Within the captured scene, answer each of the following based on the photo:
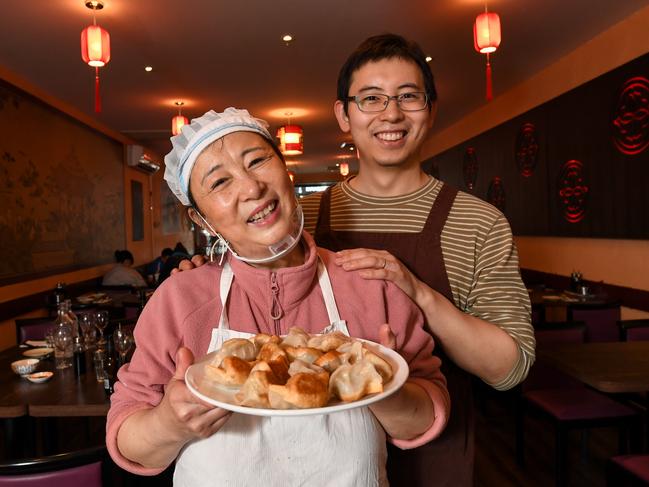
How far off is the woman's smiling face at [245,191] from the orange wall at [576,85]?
4597 millimetres

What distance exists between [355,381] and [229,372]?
23 centimetres

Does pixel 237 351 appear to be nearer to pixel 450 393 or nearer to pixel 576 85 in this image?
pixel 450 393

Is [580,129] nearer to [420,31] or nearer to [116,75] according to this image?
[420,31]

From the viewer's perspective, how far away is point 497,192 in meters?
7.78

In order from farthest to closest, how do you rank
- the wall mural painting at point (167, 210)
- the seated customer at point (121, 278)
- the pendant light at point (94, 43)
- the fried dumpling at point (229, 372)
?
the wall mural painting at point (167, 210) → the seated customer at point (121, 278) → the pendant light at point (94, 43) → the fried dumpling at point (229, 372)

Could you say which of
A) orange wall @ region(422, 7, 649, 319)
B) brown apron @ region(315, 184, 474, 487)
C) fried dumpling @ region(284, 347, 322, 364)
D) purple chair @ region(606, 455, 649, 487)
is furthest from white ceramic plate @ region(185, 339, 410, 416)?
orange wall @ region(422, 7, 649, 319)

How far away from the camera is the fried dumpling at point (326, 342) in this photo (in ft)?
3.48

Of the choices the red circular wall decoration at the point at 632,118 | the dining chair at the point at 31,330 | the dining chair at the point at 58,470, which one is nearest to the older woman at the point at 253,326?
the dining chair at the point at 58,470

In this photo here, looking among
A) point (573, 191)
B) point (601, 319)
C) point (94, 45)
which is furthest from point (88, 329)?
point (573, 191)

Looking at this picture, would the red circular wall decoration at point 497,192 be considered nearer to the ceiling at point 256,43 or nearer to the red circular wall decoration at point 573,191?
the ceiling at point 256,43

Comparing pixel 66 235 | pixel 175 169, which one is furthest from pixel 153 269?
pixel 175 169

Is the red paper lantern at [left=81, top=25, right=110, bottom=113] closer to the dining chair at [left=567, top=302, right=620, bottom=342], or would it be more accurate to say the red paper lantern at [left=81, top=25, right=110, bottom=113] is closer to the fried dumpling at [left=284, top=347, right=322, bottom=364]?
the fried dumpling at [left=284, top=347, right=322, bottom=364]

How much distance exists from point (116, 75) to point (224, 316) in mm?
5744

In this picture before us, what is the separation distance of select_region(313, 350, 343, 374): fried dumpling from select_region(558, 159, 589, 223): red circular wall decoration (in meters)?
5.21
